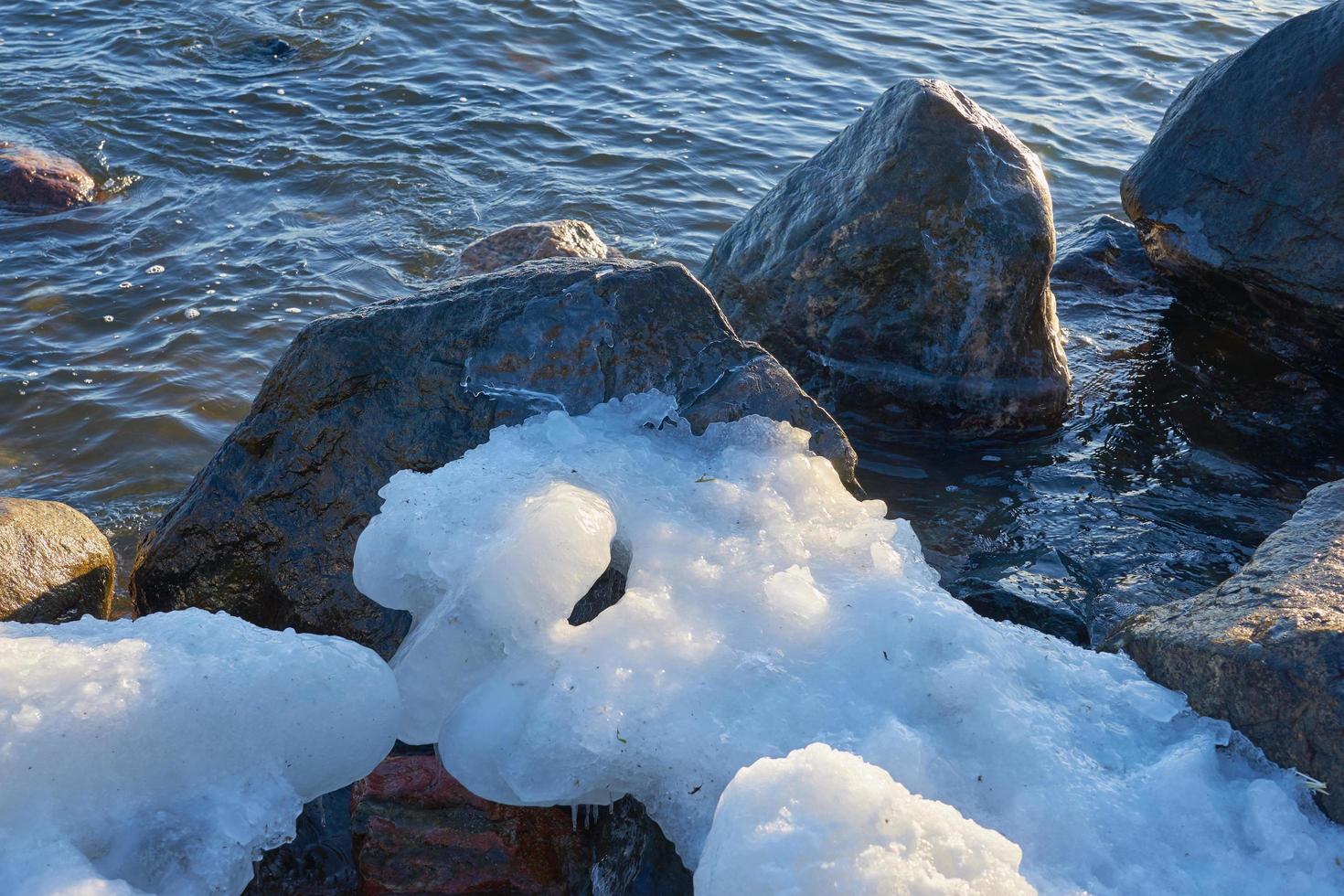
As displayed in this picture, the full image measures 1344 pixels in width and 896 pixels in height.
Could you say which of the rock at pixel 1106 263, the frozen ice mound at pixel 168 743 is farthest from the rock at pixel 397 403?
the rock at pixel 1106 263

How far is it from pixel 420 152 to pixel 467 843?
709 centimetres

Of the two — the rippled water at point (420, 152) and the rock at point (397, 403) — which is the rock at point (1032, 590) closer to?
the rippled water at point (420, 152)

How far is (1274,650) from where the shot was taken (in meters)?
2.71

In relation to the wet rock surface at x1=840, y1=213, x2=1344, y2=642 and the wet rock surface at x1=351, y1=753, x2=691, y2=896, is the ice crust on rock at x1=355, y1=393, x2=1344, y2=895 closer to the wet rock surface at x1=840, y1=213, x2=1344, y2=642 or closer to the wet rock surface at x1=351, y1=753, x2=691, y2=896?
the wet rock surface at x1=351, y1=753, x2=691, y2=896

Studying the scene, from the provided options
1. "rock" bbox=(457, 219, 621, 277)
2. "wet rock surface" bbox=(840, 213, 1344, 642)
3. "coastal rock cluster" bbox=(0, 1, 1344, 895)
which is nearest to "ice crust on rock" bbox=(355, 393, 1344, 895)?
"coastal rock cluster" bbox=(0, 1, 1344, 895)

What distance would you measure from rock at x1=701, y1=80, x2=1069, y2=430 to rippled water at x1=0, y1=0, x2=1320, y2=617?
0.94ft

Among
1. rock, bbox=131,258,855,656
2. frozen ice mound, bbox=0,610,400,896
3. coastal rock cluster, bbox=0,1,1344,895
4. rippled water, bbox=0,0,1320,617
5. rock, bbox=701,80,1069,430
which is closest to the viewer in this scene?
frozen ice mound, bbox=0,610,400,896

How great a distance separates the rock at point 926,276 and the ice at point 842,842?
10.7 ft

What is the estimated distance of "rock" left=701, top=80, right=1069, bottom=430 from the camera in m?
5.16

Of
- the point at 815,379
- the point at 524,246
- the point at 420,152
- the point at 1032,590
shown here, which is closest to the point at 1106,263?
the point at 815,379

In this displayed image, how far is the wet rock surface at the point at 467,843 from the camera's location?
2.95 m

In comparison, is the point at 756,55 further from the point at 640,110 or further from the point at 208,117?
the point at 208,117

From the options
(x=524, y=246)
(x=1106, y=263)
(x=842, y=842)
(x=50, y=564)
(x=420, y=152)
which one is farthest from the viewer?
(x=420, y=152)

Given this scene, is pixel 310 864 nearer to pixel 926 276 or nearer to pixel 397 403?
pixel 397 403
